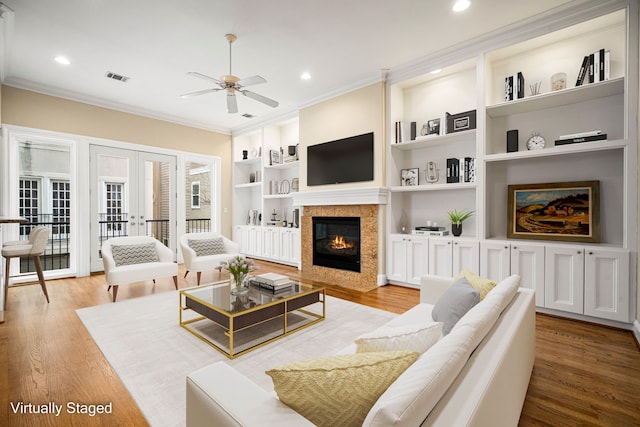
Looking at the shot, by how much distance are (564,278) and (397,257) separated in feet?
6.25

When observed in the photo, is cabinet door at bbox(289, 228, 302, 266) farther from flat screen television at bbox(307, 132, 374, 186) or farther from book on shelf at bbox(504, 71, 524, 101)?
book on shelf at bbox(504, 71, 524, 101)

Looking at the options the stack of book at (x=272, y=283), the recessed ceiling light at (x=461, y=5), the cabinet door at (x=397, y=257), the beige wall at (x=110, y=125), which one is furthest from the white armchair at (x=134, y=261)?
the recessed ceiling light at (x=461, y=5)

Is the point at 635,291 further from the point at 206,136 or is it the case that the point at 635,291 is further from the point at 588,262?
the point at 206,136

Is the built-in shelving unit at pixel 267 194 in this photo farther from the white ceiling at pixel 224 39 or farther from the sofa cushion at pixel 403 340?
the sofa cushion at pixel 403 340

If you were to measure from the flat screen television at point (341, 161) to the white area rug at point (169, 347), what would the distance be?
2.12 meters

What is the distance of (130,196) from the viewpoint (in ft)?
18.6

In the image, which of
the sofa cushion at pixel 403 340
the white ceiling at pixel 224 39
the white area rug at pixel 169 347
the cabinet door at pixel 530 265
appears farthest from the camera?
the cabinet door at pixel 530 265

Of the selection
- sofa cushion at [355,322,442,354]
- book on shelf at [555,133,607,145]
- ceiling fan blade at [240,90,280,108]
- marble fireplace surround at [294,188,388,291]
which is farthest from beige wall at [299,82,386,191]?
sofa cushion at [355,322,442,354]

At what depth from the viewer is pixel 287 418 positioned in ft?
2.65

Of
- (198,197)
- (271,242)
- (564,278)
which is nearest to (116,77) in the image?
(198,197)

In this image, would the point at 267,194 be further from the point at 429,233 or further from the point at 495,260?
the point at 495,260

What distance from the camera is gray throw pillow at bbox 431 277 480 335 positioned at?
168 cm

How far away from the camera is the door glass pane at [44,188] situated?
4907mm

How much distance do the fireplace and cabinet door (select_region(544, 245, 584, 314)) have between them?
2.39m
